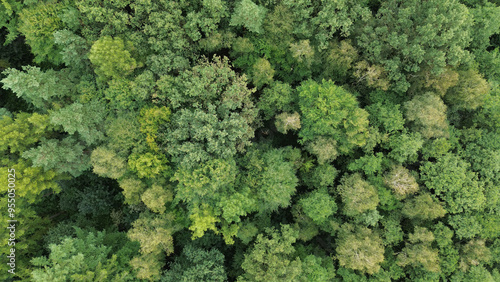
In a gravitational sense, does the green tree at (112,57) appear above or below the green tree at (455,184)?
below

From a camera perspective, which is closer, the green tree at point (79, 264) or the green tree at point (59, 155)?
the green tree at point (79, 264)

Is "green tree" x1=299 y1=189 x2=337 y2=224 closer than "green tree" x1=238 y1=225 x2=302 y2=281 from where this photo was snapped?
No

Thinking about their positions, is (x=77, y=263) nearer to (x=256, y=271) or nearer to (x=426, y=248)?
(x=256, y=271)

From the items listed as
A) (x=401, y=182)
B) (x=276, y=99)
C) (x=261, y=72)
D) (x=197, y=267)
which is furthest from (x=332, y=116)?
(x=197, y=267)

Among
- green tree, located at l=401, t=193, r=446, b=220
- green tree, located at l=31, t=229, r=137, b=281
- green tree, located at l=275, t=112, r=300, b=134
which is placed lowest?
green tree, located at l=31, t=229, r=137, b=281

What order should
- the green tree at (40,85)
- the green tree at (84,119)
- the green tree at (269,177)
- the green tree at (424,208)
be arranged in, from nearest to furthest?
the green tree at (40,85) < the green tree at (84,119) < the green tree at (424,208) < the green tree at (269,177)

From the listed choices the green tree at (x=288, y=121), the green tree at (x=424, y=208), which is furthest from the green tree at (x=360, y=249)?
the green tree at (x=288, y=121)

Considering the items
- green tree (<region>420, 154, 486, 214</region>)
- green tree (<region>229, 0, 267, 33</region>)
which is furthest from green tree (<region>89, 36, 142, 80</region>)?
green tree (<region>420, 154, 486, 214</region>)

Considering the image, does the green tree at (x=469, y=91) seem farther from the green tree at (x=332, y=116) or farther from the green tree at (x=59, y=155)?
the green tree at (x=59, y=155)

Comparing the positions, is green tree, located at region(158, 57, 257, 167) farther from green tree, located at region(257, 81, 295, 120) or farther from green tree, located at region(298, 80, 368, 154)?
green tree, located at region(298, 80, 368, 154)
